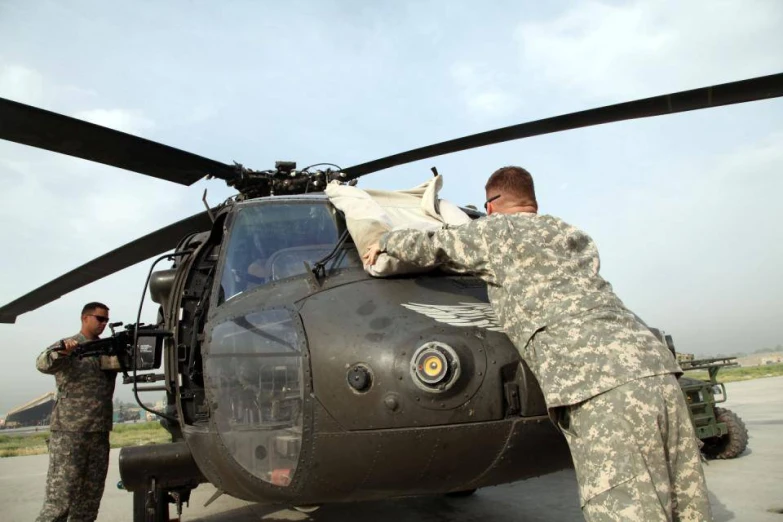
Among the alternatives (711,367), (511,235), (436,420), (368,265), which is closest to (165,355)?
(368,265)

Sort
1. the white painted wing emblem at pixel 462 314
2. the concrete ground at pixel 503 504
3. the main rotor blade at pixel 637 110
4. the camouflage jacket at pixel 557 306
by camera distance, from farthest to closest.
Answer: the concrete ground at pixel 503 504 → the main rotor blade at pixel 637 110 → the white painted wing emblem at pixel 462 314 → the camouflage jacket at pixel 557 306

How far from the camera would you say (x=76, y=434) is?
471 cm

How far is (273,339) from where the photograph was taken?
290 cm

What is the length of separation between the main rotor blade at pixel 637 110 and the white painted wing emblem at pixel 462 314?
5.01ft

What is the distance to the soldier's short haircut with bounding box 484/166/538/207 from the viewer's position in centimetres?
258

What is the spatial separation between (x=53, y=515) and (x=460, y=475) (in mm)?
3441

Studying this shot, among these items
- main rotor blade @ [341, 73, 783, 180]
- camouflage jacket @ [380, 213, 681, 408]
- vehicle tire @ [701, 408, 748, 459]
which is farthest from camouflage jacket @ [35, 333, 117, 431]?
vehicle tire @ [701, 408, 748, 459]

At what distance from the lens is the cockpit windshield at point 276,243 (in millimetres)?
3555

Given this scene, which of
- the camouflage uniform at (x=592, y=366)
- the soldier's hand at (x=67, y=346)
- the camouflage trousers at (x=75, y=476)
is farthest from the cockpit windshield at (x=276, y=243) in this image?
the camouflage trousers at (x=75, y=476)

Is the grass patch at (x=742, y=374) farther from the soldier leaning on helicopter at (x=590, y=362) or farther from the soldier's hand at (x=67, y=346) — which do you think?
the soldier leaning on helicopter at (x=590, y=362)

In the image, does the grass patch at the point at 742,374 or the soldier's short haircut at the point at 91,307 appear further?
the grass patch at the point at 742,374

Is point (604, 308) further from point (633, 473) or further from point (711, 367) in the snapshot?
point (711, 367)

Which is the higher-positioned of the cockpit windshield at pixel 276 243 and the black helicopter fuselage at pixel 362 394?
the cockpit windshield at pixel 276 243

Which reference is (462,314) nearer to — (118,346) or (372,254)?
(372,254)
